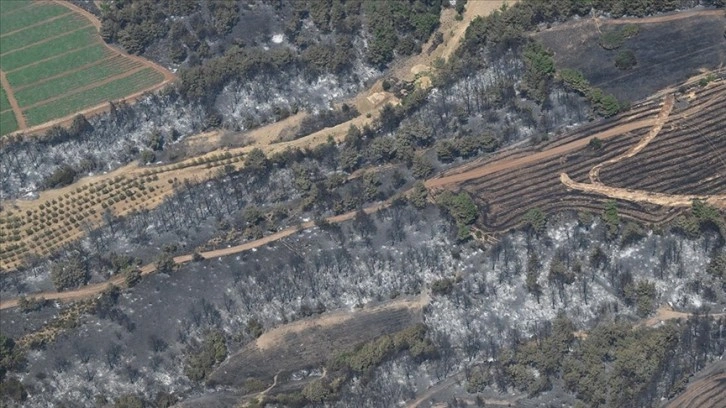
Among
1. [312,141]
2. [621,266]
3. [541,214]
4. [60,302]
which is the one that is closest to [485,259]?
[541,214]

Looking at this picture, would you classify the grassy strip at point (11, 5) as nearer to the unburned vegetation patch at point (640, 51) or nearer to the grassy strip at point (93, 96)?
the grassy strip at point (93, 96)

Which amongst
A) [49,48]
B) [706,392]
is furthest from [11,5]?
[706,392]

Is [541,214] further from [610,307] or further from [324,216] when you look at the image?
[324,216]

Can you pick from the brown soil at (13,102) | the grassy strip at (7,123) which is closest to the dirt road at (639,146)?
the brown soil at (13,102)

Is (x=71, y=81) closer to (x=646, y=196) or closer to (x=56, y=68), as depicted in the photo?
(x=56, y=68)

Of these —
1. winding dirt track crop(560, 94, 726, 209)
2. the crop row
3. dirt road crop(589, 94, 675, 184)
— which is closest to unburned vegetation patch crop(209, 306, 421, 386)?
winding dirt track crop(560, 94, 726, 209)

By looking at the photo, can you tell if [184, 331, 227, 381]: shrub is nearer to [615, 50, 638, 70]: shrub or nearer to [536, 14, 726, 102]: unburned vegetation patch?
[536, 14, 726, 102]: unburned vegetation patch
